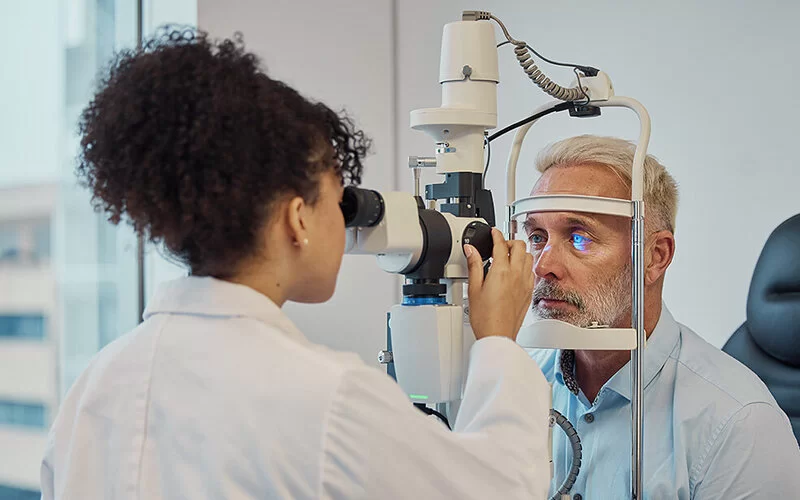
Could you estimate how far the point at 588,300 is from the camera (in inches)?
62.3

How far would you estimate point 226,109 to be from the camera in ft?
2.86

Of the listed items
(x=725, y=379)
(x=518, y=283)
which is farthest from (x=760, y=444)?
(x=518, y=283)

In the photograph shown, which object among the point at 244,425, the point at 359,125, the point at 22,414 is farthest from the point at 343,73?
the point at 244,425

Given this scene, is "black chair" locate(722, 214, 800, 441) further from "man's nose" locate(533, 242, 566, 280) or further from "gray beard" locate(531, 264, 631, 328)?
"man's nose" locate(533, 242, 566, 280)

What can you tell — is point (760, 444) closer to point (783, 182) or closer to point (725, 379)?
point (725, 379)

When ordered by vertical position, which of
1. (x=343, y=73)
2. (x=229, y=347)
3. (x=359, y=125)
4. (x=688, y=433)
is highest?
(x=343, y=73)

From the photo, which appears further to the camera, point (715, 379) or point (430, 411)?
point (715, 379)

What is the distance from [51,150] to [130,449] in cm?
193

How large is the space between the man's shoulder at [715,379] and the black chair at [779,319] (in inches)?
10.0

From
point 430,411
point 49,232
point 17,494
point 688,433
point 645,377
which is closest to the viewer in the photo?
point 430,411

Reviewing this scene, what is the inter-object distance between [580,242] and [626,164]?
17cm

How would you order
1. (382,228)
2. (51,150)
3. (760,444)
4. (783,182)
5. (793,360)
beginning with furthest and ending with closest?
(51,150), (783,182), (793,360), (760,444), (382,228)

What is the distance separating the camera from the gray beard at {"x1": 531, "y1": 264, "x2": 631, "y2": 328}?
5.16 feet

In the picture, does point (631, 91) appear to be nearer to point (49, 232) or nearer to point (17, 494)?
point (49, 232)
